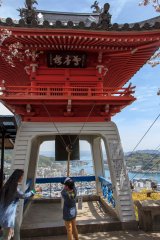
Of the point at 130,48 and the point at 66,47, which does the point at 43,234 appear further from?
the point at 130,48

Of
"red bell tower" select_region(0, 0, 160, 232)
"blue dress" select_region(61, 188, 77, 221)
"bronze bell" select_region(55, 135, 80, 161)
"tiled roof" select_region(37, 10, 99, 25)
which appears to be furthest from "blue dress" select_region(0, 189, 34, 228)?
"tiled roof" select_region(37, 10, 99, 25)

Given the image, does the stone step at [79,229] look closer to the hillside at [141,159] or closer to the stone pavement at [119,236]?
the stone pavement at [119,236]

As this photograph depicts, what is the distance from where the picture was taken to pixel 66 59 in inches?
442

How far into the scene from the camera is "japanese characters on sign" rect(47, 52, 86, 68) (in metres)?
11.1

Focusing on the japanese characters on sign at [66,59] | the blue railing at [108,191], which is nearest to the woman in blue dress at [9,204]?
the blue railing at [108,191]

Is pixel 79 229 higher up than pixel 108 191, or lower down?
lower down

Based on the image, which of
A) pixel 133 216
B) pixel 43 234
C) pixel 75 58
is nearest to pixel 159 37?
pixel 75 58

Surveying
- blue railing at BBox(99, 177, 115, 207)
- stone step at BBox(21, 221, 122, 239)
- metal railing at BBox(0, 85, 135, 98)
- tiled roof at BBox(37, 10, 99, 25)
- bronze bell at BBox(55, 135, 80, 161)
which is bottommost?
stone step at BBox(21, 221, 122, 239)

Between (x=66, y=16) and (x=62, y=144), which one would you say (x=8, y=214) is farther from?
(x=66, y=16)

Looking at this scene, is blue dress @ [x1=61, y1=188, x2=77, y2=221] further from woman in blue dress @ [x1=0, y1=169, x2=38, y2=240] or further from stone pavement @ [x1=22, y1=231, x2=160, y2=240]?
stone pavement @ [x1=22, y1=231, x2=160, y2=240]

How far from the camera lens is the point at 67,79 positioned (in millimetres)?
11312

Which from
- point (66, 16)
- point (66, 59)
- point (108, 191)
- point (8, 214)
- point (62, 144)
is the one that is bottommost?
point (8, 214)

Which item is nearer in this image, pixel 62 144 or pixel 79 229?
pixel 79 229

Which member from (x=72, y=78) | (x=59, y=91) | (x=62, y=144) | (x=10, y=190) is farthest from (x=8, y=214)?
(x=62, y=144)
